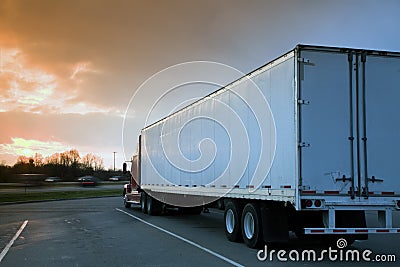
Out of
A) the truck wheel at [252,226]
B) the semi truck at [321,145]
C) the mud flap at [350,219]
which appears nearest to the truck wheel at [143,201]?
the semi truck at [321,145]

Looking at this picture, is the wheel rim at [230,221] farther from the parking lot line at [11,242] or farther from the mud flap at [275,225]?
the parking lot line at [11,242]

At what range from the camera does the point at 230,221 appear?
43.1 ft

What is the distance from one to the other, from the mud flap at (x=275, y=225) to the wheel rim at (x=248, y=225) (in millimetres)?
653

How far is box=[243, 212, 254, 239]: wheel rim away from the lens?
11.8 meters

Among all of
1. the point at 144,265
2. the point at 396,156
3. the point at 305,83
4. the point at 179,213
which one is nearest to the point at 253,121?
the point at 305,83

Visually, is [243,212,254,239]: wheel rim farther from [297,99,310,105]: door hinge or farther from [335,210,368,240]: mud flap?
[297,99,310,105]: door hinge

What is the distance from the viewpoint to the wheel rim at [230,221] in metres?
12.9

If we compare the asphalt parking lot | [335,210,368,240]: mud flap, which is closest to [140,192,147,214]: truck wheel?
the asphalt parking lot

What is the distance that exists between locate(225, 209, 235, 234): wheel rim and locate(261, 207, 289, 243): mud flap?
1804 millimetres

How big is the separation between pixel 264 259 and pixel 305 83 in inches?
145

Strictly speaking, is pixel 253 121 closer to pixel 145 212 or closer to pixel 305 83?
pixel 305 83

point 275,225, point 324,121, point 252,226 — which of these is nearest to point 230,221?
point 252,226

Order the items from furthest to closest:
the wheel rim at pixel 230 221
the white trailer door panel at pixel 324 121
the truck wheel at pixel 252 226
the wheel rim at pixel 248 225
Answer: the wheel rim at pixel 230 221 < the wheel rim at pixel 248 225 < the truck wheel at pixel 252 226 < the white trailer door panel at pixel 324 121

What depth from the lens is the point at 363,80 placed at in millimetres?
10469
